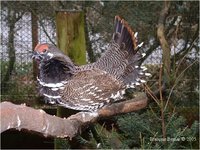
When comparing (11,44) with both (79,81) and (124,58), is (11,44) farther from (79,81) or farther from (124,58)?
(79,81)

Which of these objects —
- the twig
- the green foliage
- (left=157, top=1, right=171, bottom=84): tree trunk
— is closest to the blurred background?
(left=157, top=1, right=171, bottom=84): tree trunk

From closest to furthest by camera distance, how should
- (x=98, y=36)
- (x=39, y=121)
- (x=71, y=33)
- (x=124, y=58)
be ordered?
(x=39, y=121), (x=124, y=58), (x=71, y=33), (x=98, y=36)

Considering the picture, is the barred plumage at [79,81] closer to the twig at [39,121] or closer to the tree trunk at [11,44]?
the twig at [39,121]

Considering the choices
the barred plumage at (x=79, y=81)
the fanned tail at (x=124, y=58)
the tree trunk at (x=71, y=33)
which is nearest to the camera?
the barred plumage at (x=79, y=81)

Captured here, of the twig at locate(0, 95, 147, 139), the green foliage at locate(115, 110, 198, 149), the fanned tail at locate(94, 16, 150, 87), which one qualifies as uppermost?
the fanned tail at locate(94, 16, 150, 87)

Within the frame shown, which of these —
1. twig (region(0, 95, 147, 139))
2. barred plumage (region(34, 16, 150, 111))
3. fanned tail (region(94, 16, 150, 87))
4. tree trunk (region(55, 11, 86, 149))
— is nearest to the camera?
twig (region(0, 95, 147, 139))

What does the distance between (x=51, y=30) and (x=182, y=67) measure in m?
1.03

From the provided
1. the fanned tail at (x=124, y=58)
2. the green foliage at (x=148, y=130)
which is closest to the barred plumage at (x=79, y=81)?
the fanned tail at (x=124, y=58)

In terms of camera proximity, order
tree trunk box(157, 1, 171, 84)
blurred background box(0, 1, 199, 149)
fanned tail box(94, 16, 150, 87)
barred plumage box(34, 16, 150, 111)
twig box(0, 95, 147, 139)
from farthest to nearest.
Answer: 1. blurred background box(0, 1, 199, 149)
2. tree trunk box(157, 1, 171, 84)
3. fanned tail box(94, 16, 150, 87)
4. barred plumage box(34, 16, 150, 111)
5. twig box(0, 95, 147, 139)

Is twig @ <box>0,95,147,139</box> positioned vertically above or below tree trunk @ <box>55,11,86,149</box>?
below

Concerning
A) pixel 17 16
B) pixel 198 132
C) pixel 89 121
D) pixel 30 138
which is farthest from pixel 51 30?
pixel 89 121

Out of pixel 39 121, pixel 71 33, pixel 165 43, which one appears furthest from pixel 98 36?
pixel 39 121

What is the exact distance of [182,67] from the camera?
338 centimetres

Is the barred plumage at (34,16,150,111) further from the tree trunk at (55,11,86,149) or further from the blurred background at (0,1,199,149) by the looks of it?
the blurred background at (0,1,199,149)
